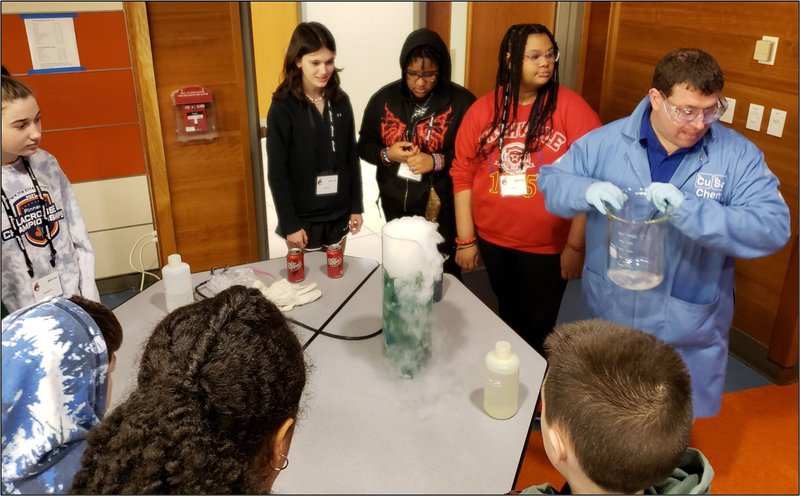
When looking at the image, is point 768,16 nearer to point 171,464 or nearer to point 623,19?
point 623,19

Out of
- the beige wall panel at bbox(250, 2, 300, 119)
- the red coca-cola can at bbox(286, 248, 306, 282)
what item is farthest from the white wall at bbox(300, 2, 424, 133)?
the red coca-cola can at bbox(286, 248, 306, 282)

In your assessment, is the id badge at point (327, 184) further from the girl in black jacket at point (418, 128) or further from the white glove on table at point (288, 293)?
the white glove on table at point (288, 293)

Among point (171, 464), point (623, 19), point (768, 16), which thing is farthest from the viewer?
point (623, 19)

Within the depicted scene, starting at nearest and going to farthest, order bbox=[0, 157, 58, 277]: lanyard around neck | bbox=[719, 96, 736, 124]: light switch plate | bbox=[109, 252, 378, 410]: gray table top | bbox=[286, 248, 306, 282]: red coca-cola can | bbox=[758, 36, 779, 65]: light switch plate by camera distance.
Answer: bbox=[109, 252, 378, 410]: gray table top → bbox=[0, 157, 58, 277]: lanyard around neck → bbox=[286, 248, 306, 282]: red coca-cola can → bbox=[758, 36, 779, 65]: light switch plate → bbox=[719, 96, 736, 124]: light switch plate

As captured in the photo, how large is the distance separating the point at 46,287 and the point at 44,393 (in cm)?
106

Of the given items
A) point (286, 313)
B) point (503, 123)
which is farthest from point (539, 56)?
point (286, 313)

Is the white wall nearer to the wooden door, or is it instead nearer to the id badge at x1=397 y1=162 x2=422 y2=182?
the wooden door

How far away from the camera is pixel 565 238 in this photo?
245 cm

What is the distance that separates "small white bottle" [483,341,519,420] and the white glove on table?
2.39 feet

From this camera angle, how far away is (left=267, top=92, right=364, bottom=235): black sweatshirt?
2.61 meters

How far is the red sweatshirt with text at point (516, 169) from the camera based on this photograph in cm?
230

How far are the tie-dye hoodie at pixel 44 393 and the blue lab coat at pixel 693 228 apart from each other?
4.61ft

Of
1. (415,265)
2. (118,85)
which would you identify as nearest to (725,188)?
(415,265)

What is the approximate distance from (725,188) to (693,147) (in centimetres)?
15
